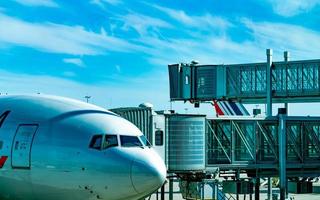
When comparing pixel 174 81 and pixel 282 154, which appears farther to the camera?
pixel 174 81

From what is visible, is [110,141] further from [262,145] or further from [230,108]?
[230,108]

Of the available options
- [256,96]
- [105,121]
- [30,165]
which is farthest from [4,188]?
[256,96]

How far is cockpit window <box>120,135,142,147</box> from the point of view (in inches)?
782

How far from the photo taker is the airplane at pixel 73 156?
1902 centimetres

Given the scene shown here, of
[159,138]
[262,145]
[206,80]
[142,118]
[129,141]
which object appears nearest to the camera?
[129,141]

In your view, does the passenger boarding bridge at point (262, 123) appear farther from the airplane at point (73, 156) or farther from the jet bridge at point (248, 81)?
the airplane at point (73, 156)

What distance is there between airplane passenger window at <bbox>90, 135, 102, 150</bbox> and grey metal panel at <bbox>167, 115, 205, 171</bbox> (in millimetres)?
12450

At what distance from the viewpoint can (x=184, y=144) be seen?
32344 mm

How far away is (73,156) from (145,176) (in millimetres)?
2500

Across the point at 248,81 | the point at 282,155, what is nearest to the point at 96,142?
the point at 282,155

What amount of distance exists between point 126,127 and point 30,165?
3504mm

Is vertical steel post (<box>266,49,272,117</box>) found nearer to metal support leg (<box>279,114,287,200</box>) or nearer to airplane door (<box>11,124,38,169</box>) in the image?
metal support leg (<box>279,114,287,200</box>)

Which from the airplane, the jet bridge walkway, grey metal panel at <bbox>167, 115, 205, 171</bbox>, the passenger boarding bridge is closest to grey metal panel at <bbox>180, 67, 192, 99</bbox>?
the passenger boarding bridge

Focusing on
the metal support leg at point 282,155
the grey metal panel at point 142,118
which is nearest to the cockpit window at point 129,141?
the grey metal panel at point 142,118
